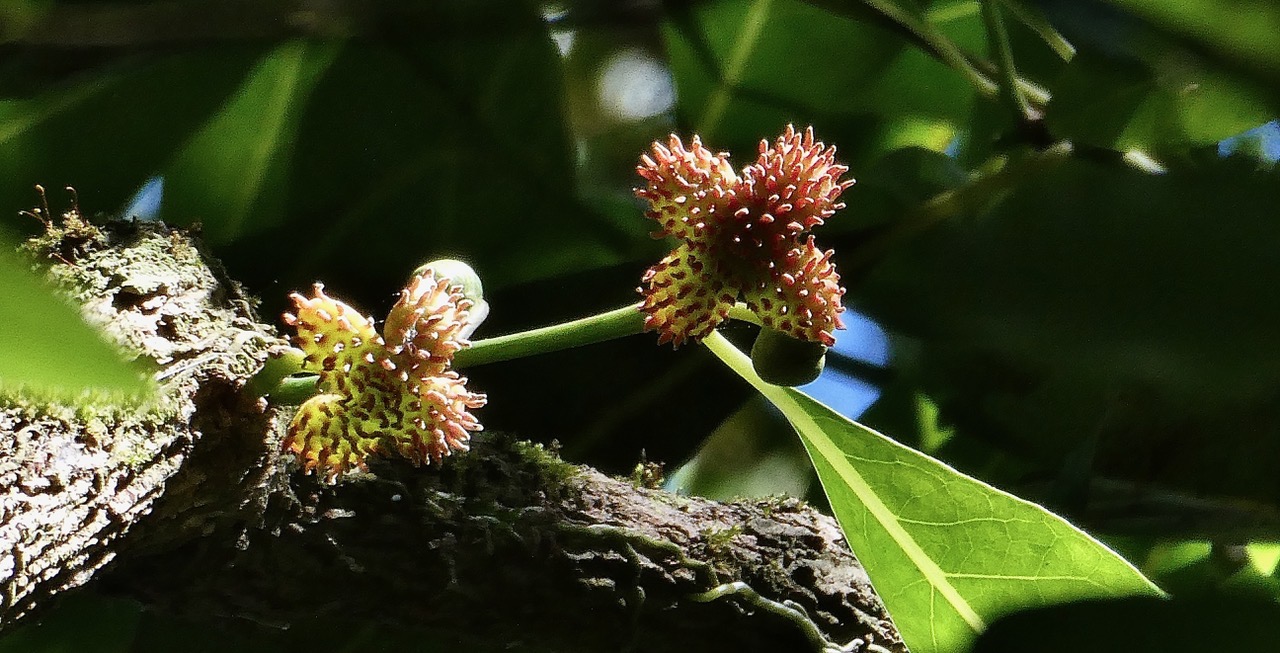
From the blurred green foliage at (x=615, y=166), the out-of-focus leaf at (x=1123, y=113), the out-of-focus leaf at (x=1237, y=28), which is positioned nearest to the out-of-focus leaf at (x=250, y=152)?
the blurred green foliage at (x=615, y=166)

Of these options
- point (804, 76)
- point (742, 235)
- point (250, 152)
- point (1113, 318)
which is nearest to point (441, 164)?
point (250, 152)

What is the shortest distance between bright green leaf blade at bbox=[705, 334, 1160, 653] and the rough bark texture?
0.16ft

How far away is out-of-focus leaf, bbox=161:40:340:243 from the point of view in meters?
1.05

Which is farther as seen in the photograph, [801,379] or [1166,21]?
[801,379]

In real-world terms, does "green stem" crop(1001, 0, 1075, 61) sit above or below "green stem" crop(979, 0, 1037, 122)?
above

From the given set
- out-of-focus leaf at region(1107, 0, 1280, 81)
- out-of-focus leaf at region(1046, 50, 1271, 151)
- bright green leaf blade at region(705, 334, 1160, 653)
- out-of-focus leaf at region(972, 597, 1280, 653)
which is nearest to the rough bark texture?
bright green leaf blade at region(705, 334, 1160, 653)

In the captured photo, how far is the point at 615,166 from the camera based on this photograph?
1220 mm

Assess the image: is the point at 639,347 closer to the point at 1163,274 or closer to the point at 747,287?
the point at 747,287

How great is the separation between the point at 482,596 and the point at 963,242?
472 mm

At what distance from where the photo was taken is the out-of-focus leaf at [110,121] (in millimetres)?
968

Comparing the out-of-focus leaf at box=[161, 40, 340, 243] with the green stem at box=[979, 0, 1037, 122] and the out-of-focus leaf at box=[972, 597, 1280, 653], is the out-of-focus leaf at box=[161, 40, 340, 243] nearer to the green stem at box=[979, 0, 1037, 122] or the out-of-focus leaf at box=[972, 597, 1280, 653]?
the green stem at box=[979, 0, 1037, 122]

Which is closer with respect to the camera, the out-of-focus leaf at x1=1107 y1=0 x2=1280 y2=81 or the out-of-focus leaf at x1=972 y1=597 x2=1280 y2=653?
the out-of-focus leaf at x1=1107 y1=0 x2=1280 y2=81

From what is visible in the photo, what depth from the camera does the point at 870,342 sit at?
3.60 ft

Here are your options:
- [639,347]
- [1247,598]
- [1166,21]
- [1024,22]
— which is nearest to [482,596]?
[639,347]
